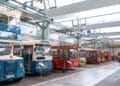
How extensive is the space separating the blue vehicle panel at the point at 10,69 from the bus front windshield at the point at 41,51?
2.40 meters

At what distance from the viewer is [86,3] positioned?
45.6ft

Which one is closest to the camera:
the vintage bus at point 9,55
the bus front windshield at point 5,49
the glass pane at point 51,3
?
the vintage bus at point 9,55

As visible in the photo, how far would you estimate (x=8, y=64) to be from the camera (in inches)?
385

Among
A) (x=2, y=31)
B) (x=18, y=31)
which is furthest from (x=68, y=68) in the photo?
(x=2, y=31)

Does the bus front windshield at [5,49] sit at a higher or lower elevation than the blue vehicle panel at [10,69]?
higher

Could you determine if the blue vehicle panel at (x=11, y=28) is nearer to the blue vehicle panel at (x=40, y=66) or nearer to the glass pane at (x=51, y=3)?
the blue vehicle panel at (x=40, y=66)

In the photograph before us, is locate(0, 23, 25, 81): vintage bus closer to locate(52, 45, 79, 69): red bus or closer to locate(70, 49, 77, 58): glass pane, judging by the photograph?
locate(52, 45, 79, 69): red bus

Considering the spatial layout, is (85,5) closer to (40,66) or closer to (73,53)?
(73,53)

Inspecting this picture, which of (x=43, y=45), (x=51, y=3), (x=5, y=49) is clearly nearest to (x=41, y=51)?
(x=43, y=45)

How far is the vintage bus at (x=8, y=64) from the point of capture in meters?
9.51

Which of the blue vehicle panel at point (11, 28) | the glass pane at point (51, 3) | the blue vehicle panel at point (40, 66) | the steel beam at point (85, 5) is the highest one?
the glass pane at point (51, 3)

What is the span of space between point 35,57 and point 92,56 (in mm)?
15670

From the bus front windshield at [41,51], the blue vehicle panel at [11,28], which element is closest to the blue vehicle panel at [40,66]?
the bus front windshield at [41,51]

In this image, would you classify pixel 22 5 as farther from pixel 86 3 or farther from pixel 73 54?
pixel 73 54
